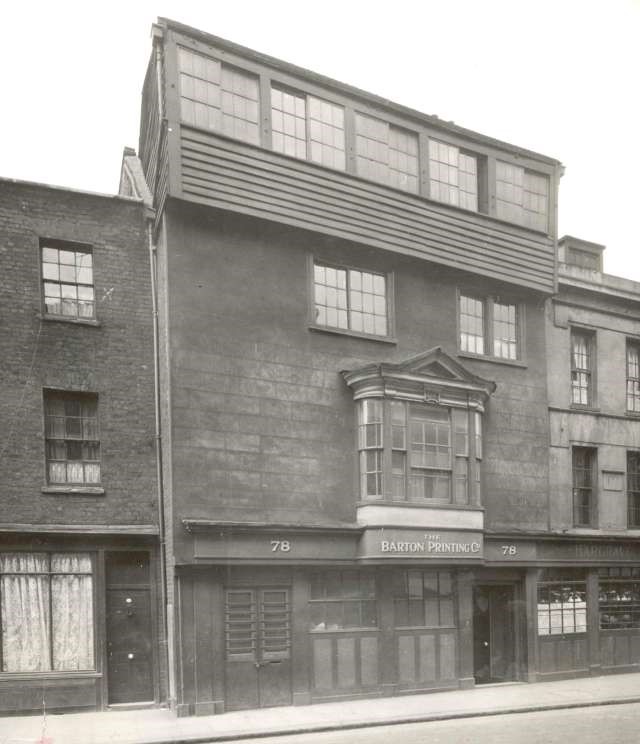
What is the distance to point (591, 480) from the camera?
2098 centimetres

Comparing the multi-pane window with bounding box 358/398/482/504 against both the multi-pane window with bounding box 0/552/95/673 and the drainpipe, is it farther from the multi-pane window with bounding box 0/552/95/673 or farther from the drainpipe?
the multi-pane window with bounding box 0/552/95/673

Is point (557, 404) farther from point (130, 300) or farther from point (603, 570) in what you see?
point (130, 300)

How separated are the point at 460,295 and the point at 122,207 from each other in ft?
25.8

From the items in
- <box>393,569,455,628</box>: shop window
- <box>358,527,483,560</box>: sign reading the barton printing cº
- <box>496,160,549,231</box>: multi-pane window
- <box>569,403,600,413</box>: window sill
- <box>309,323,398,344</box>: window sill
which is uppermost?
<box>496,160,549,231</box>: multi-pane window

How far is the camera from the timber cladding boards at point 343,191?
15.6 m

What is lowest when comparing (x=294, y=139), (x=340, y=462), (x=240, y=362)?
(x=340, y=462)

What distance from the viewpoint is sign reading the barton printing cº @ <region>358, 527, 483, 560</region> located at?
54.2ft

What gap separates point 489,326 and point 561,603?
22.4ft

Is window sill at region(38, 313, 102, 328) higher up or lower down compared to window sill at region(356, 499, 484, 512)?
higher up

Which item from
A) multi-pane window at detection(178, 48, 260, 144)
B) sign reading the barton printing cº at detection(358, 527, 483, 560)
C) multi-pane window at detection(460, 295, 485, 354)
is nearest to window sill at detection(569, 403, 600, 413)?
multi-pane window at detection(460, 295, 485, 354)

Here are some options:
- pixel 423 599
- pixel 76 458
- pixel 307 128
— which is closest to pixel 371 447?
pixel 423 599

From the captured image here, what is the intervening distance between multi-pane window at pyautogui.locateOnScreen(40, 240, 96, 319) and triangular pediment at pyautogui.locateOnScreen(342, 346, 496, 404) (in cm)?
543

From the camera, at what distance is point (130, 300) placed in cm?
1662

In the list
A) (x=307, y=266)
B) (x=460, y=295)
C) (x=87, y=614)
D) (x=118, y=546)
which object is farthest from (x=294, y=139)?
(x=87, y=614)
